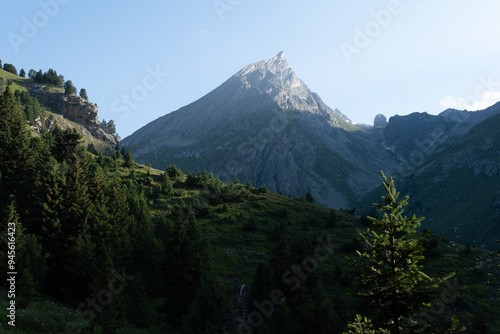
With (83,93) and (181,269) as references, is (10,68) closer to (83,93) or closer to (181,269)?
(83,93)

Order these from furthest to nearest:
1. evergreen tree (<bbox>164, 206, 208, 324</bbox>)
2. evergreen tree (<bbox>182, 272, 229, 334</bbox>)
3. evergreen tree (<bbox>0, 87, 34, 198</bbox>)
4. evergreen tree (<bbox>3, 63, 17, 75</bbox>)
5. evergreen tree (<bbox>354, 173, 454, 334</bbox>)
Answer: evergreen tree (<bbox>3, 63, 17, 75</bbox>) < evergreen tree (<bbox>0, 87, 34, 198</bbox>) < evergreen tree (<bbox>164, 206, 208, 324</bbox>) < evergreen tree (<bbox>182, 272, 229, 334</bbox>) < evergreen tree (<bbox>354, 173, 454, 334</bbox>)

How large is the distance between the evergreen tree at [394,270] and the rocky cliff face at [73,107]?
158 m

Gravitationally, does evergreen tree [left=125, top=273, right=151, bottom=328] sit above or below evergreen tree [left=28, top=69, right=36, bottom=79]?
below

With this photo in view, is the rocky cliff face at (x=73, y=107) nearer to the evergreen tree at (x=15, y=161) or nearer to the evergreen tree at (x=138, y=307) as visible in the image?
the evergreen tree at (x=15, y=161)

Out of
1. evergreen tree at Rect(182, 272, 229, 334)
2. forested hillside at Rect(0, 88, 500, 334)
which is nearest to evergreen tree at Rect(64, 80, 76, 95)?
forested hillside at Rect(0, 88, 500, 334)

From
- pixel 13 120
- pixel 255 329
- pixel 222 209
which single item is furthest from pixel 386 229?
pixel 13 120

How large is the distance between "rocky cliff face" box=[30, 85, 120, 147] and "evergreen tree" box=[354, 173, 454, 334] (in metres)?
158

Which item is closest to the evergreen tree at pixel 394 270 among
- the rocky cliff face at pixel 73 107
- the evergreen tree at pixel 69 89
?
the rocky cliff face at pixel 73 107

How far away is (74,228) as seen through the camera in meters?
40.4

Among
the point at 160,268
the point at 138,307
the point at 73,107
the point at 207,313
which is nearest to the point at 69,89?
the point at 73,107

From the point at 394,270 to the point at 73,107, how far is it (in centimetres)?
16927

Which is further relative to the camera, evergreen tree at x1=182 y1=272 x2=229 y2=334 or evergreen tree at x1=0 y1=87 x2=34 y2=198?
evergreen tree at x1=0 y1=87 x2=34 y2=198

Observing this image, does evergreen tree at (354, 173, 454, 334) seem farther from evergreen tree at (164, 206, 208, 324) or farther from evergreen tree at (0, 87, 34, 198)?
evergreen tree at (0, 87, 34, 198)

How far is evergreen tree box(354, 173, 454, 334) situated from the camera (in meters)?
11.5
